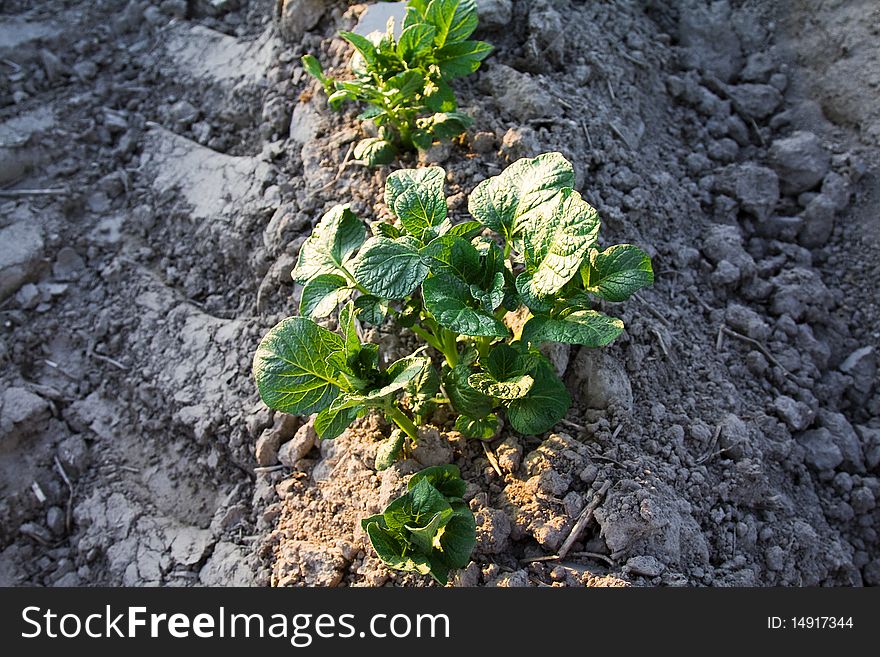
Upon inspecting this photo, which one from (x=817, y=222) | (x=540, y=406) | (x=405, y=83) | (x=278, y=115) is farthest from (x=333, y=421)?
(x=817, y=222)

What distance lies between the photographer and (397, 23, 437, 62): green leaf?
247cm

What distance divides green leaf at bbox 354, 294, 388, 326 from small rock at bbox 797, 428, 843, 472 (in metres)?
1.34

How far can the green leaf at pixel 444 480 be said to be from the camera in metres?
2.07

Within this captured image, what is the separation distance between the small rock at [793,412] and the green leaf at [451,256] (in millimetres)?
1089

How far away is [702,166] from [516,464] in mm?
1489

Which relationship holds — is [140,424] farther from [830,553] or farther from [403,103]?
[830,553]

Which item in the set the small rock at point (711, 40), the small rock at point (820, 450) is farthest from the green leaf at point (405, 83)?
the small rock at point (820, 450)

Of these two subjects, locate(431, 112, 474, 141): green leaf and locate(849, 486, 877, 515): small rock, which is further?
locate(431, 112, 474, 141): green leaf

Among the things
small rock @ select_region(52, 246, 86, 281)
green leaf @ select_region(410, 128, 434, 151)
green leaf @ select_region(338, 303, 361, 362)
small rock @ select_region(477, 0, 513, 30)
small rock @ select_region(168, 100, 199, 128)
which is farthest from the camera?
small rock @ select_region(168, 100, 199, 128)

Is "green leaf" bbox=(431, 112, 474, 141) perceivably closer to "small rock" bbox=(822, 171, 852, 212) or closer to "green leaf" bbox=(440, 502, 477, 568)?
"green leaf" bbox=(440, 502, 477, 568)

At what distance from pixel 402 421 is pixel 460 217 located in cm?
68

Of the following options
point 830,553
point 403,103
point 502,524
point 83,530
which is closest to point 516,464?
point 502,524

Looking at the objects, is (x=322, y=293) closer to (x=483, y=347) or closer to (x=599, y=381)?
(x=483, y=347)

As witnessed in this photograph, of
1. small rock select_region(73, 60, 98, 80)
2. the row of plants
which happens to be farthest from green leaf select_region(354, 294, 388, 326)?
small rock select_region(73, 60, 98, 80)
